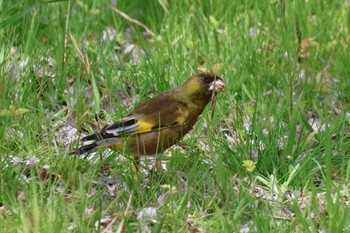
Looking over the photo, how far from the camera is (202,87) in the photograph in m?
6.17

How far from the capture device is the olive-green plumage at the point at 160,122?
570 centimetres

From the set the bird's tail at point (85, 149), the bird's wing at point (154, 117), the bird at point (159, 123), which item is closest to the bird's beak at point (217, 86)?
the bird at point (159, 123)

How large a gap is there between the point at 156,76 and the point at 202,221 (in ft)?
7.40

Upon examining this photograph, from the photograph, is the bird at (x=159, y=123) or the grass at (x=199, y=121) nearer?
the grass at (x=199, y=121)

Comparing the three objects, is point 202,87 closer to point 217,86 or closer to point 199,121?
point 217,86

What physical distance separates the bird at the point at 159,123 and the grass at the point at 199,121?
0.12m

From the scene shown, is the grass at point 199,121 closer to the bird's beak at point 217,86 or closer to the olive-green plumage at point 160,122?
the olive-green plumage at point 160,122

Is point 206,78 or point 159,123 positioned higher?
point 206,78

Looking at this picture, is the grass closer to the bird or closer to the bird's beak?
the bird

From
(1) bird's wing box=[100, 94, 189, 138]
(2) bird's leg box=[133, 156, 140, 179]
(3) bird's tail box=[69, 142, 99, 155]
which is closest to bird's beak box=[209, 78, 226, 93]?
(1) bird's wing box=[100, 94, 189, 138]

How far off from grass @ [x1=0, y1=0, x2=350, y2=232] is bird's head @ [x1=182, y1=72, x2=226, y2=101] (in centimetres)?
30

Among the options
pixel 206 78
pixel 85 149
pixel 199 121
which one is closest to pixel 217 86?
pixel 206 78

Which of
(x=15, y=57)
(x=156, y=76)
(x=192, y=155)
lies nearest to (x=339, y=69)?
(x=156, y=76)

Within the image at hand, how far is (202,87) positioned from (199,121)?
1.60 feet
